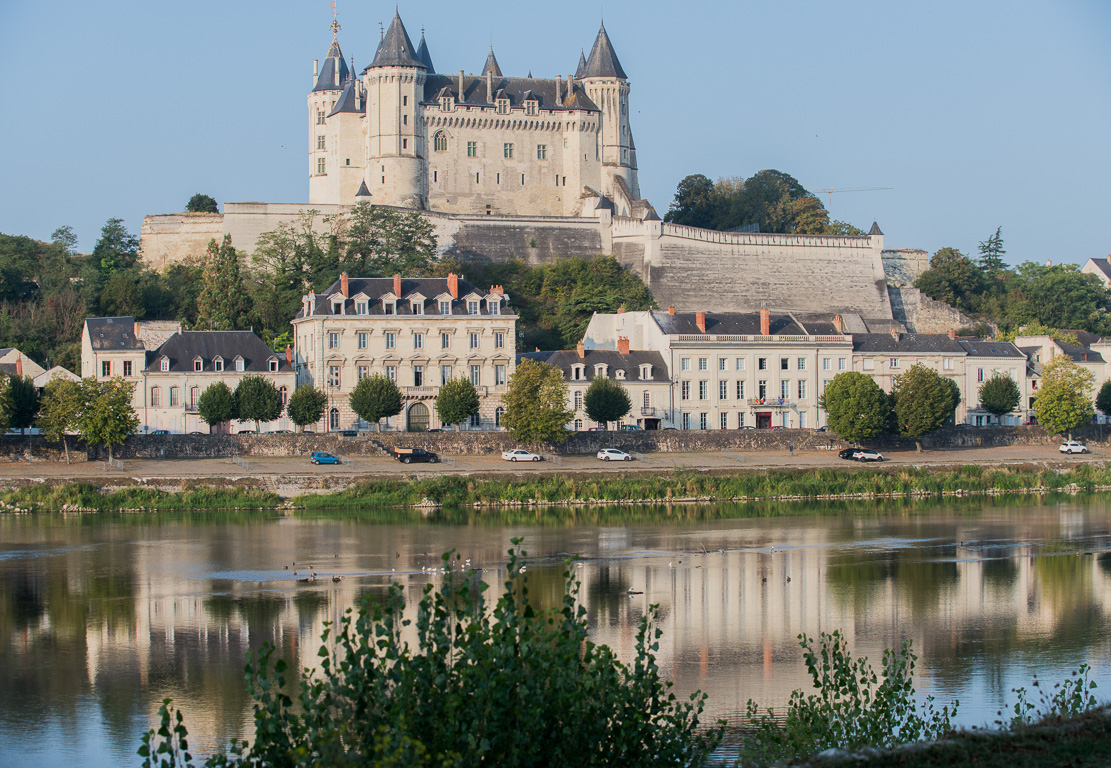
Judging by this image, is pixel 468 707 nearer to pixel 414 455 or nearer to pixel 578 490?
pixel 578 490

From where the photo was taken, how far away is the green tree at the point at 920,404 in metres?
44.7

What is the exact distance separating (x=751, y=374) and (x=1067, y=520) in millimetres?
17409

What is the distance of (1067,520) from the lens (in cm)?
3212

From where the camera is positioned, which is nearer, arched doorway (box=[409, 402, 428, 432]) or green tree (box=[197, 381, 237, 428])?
green tree (box=[197, 381, 237, 428])

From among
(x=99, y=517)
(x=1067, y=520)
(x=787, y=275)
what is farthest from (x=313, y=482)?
(x=787, y=275)

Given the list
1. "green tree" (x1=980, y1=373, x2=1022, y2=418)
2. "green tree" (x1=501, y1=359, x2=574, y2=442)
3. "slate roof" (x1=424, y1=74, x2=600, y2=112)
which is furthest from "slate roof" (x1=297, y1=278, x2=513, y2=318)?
"slate roof" (x1=424, y1=74, x2=600, y2=112)

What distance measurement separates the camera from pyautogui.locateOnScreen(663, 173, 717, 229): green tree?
7744cm

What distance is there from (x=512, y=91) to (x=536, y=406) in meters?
34.8

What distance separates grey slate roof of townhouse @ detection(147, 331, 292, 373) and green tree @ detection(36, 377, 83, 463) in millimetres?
5607

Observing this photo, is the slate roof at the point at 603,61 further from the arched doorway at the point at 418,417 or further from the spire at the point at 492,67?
the arched doorway at the point at 418,417

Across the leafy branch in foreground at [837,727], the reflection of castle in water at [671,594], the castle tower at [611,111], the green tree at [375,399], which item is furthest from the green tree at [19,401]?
the castle tower at [611,111]

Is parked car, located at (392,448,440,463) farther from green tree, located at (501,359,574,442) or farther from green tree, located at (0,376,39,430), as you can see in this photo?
green tree, located at (0,376,39,430)

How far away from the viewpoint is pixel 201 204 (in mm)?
75125

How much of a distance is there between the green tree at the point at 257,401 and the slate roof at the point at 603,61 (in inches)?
1384
